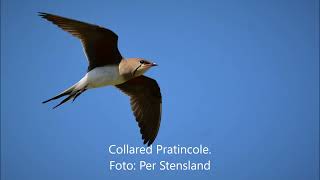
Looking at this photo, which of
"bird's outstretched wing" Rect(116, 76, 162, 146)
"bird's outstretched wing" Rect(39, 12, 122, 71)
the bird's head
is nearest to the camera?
"bird's outstretched wing" Rect(39, 12, 122, 71)

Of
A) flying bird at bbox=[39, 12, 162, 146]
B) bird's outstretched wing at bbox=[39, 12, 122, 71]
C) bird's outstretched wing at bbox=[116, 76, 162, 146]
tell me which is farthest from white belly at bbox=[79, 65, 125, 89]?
bird's outstretched wing at bbox=[116, 76, 162, 146]

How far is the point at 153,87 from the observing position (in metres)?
8.09

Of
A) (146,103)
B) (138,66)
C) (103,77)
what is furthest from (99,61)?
(146,103)

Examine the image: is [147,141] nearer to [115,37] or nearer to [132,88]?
[132,88]

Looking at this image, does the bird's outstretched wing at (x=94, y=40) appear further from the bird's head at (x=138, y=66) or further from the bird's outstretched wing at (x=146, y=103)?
the bird's outstretched wing at (x=146, y=103)

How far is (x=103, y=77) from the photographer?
7094mm

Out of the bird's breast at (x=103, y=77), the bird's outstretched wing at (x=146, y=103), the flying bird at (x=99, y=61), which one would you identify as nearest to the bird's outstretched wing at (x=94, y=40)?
the flying bird at (x=99, y=61)

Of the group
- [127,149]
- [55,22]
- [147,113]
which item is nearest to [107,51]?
[55,22]

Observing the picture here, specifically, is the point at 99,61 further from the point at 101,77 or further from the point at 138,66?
the point at 138,66

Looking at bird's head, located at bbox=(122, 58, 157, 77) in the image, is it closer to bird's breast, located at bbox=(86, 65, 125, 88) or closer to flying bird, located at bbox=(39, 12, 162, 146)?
flying bird, located at bbox=(39, 12, 162, 146)

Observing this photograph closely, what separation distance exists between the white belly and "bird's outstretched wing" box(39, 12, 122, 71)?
14 cm

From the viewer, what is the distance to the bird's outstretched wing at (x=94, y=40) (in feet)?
22.4

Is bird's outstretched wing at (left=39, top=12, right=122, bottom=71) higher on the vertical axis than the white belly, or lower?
higher

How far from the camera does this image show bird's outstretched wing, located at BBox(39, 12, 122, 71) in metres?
6.83
